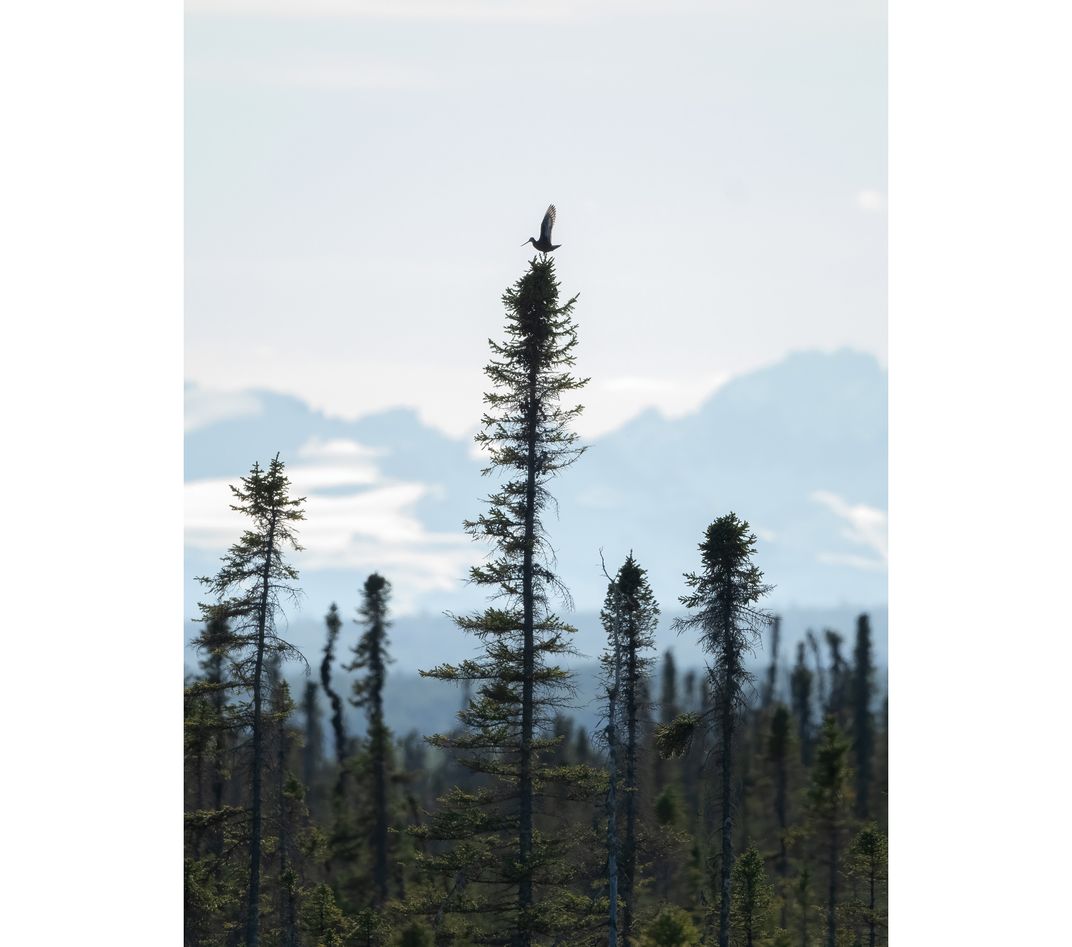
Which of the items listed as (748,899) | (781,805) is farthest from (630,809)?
(781,805)

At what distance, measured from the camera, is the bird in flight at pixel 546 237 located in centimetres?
3117

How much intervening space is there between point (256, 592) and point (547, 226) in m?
12.9

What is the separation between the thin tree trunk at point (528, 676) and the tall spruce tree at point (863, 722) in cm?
5088

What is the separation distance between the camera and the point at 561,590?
3400 centimetres

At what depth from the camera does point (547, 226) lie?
3119 centimetres

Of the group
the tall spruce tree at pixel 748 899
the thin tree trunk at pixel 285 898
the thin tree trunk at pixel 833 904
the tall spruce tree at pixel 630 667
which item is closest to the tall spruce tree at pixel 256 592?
the thin tree trunk at pixel 285 898

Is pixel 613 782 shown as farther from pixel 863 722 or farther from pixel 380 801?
pixel 863 722

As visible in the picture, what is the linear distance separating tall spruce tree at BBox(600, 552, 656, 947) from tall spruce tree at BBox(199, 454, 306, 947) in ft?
29.6

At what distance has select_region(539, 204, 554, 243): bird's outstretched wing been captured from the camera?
102 ft

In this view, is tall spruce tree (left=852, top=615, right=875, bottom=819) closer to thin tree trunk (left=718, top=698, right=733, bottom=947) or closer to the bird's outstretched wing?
thin tree trunk (left=718, top=698, right=733, bottom=947)
